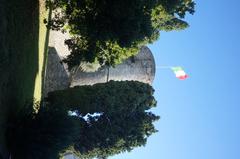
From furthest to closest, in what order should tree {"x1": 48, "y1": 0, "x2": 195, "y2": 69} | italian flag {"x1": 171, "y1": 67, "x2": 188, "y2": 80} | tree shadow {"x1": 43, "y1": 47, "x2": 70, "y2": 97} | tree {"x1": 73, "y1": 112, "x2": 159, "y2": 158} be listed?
italian flag {"x1": 171, "y1": 67, "x2": 188, "y2": 80}
tree shadow {"x1": 43, "y1": 47, "x2": 70, "y2": 97}
tree {"x1": 73, "y1": 112, "x2": 159, "y2": 158}
tree {"x1": 48, "y1": 0, "x2": 195, "y2": 69}

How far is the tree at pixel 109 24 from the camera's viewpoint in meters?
15.4

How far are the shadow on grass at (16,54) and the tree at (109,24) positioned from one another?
1244mm

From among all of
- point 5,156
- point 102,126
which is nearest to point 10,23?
point 5,156

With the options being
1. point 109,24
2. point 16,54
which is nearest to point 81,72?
point 109,24

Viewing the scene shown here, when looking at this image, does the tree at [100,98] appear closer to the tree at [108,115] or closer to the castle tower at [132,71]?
the tree at [108,115]

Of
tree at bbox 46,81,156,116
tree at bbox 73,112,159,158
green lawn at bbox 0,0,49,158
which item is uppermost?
green lawn at bbox 0,0,49,158

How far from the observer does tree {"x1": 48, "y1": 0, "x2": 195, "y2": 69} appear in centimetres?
1545

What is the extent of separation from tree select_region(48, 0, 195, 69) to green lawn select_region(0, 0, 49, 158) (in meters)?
1.26

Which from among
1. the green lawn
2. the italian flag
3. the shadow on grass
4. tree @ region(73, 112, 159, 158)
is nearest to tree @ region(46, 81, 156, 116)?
tree @ region(73, 112, 159, 158)

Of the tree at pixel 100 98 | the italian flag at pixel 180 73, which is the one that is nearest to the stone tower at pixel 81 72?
the italian flag at pixel 180 73

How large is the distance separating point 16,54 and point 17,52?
0.21 metres

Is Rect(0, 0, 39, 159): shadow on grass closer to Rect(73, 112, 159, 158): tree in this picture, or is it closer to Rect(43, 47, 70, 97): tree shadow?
Rect(73, 112, 159, 158): tree

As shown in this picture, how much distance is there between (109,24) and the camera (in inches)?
623

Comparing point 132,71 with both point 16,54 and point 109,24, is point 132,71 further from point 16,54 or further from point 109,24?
point 16,54
